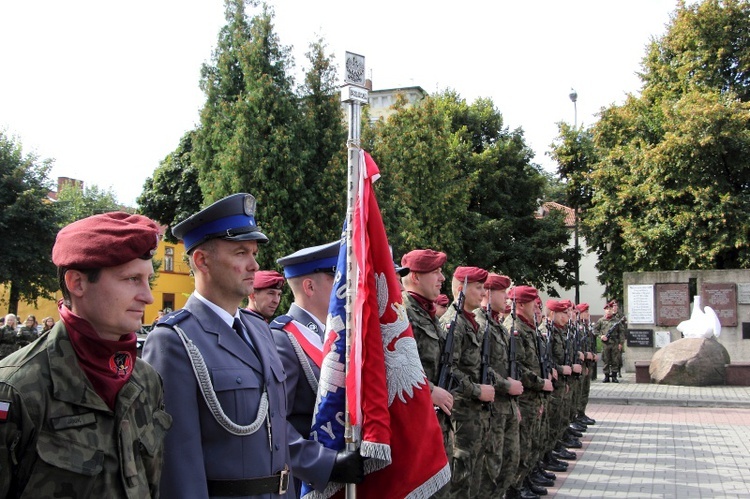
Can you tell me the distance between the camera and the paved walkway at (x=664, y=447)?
8258 millimetres

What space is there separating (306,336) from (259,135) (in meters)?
12.6

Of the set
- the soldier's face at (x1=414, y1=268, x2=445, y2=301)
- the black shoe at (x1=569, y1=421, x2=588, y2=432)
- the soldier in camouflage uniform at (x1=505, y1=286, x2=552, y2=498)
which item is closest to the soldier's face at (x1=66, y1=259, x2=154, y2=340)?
the soldier's face at (x1=414, y1=268, x2=445, y2=301)

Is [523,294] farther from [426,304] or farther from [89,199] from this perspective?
[89,199]

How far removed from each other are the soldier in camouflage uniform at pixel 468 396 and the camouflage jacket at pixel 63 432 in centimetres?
374

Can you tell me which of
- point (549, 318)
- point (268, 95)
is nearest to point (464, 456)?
point (549, 318)

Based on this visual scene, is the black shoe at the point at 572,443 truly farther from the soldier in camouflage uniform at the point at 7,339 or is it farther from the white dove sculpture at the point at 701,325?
the soldier in camouflage uniform at the point at 7,339

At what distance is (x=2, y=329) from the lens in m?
16.0

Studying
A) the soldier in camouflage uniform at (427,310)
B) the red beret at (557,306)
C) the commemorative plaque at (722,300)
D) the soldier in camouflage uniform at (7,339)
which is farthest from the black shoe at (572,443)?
the commemorative plaque at (722,300)

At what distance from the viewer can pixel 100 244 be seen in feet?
7.11

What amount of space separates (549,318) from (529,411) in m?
3.23

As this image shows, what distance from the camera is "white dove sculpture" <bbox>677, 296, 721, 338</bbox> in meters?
20.8

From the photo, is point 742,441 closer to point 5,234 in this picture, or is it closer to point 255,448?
point 255,448

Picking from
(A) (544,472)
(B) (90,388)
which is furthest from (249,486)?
(A) (544,472)

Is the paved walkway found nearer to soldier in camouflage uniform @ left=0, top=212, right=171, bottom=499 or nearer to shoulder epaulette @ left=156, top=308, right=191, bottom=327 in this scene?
shoulder epaulette @ left=156, top=308, right=191, bottom=327
